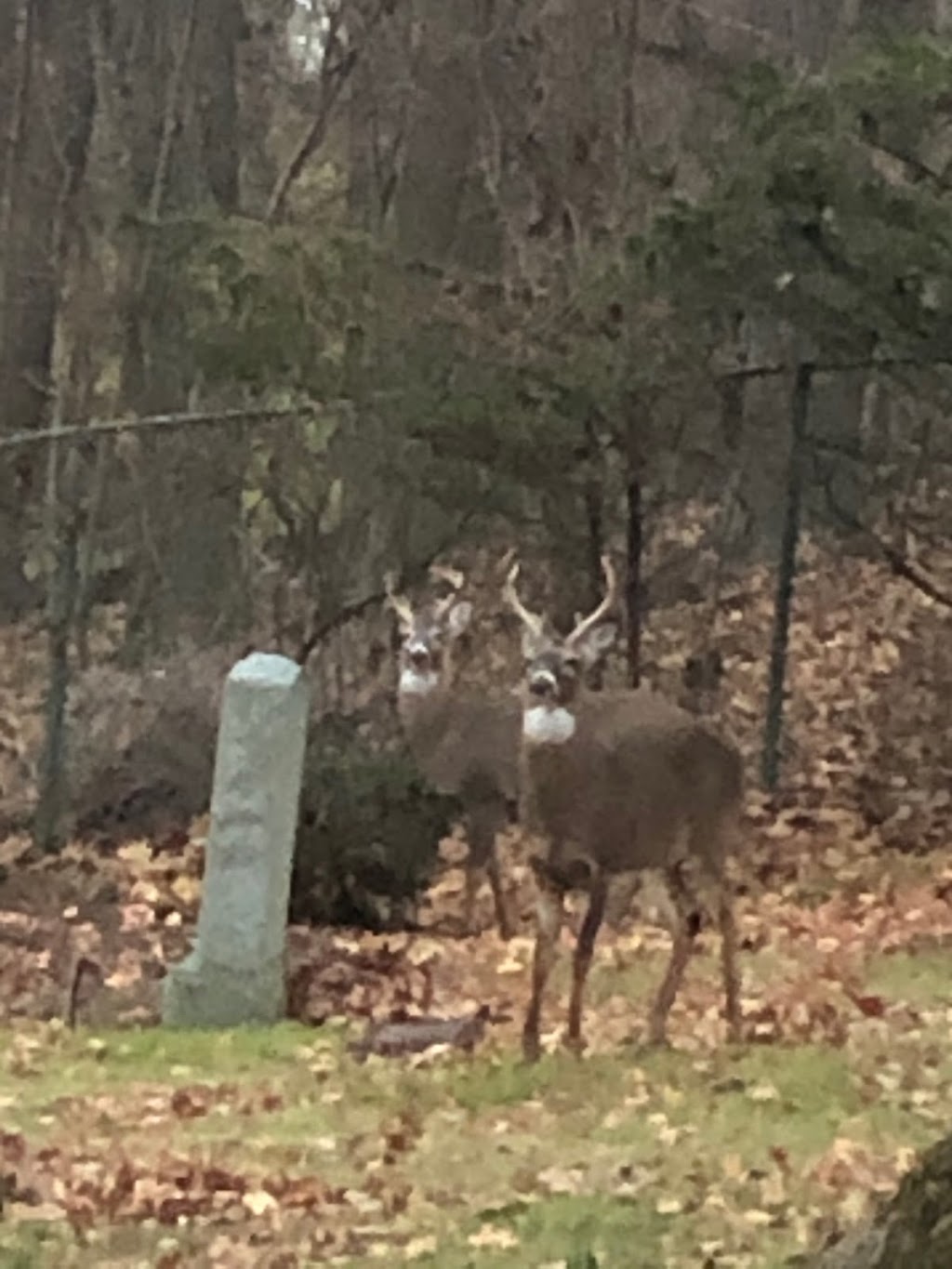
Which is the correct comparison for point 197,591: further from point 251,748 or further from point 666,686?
point 251,748

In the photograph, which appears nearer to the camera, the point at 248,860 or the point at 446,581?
the point at 248,860

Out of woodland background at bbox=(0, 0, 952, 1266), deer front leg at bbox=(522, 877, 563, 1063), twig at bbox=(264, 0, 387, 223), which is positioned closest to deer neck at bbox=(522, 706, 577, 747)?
deer front leg at bbox=(522, 877, 563, 1063)

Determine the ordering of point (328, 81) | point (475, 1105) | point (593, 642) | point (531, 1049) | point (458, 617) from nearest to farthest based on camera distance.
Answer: point (475, 1105) → point (531, 1049) → point (593, 642) → point (458, 617) → point (328, 81)

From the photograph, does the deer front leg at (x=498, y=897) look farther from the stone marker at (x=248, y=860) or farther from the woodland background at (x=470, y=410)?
the stone marker at (x=248, y=860)

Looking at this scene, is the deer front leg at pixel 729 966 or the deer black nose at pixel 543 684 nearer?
the deer black nose at pixel 543 684

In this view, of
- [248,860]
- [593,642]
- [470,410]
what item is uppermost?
[470,410]

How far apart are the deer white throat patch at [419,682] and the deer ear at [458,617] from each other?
24cm

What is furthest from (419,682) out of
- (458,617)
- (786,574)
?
(786,574)

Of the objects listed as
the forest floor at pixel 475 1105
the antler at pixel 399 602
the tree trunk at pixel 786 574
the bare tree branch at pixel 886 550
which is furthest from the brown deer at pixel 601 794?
the bare tree branch at pixel 886 550

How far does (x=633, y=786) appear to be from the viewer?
9.63 m

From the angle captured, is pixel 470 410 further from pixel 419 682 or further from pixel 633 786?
pixel 633 786

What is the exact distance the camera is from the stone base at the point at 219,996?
1074 cm

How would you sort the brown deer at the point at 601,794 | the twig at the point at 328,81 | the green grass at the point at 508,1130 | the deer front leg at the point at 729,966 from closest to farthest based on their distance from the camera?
the green grass at the point at 508,1130 < the brown deer at the point at 601,794 < the deer front leg at the point at 729,966 < the twig at the point at 328,81

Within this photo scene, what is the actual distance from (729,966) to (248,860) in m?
2.07
